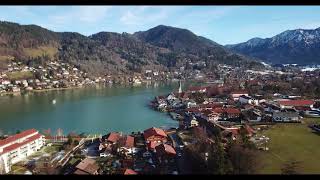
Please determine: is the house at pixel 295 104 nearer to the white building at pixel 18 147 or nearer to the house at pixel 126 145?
the house at pixel 126 145

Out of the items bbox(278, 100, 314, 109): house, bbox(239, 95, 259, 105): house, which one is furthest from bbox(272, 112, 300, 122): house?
bbox(239, 95, 259, 105): house

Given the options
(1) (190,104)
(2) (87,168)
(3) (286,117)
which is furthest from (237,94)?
(2) (87,168)

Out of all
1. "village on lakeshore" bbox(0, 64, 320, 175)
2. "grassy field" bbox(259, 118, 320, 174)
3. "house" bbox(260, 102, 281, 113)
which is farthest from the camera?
"house" bbox(260, 102, 281, 113)

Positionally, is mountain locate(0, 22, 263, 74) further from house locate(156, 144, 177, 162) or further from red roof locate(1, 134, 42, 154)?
house locate(156, 144, 177, 162)

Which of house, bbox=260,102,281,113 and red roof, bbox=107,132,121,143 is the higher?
house, bbox=260,102,281,113

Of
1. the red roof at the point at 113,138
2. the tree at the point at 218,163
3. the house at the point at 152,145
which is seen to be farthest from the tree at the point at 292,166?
the red roof at the point at 113,138
